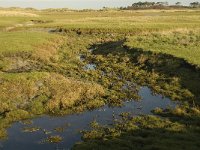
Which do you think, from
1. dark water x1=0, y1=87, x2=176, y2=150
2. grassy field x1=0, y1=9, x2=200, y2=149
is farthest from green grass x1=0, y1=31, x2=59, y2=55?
dark water x1=0, y1=87, x2=176, y2=150

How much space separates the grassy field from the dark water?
761mm

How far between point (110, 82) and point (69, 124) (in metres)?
11.4

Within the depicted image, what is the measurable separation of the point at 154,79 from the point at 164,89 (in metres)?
3.42

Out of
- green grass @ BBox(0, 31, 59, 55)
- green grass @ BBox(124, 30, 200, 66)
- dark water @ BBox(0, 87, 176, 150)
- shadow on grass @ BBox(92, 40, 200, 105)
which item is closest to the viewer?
dark water @ BBox(0, 87, 176, 150)

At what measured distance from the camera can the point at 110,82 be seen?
1400 inches

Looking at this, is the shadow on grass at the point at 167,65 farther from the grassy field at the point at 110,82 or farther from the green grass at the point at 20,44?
the green grass at the point at 20,44

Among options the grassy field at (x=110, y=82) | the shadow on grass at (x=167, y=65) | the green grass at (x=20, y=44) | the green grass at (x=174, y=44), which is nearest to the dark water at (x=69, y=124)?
the grassy field at (x=110, y=82)

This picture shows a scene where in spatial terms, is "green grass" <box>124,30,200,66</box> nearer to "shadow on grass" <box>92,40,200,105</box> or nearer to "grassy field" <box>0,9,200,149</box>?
"grassy field" <box>0,9,200,149</box>

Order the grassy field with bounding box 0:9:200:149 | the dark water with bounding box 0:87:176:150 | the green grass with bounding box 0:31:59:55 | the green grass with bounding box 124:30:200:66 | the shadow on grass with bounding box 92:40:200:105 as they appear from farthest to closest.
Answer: the green grass with bounding box 0:31:59:55
the green grass with bounding box 124:30:200:66
the shadow on grass with bounding box 92:40:200:105
the grassy field with bounding box 0:9:200:149
the dark water with bounding box 0:87:176:150

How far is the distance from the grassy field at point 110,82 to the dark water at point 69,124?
76cm

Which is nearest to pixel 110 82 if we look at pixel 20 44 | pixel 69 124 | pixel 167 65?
pixel 167 65

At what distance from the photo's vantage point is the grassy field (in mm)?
22516

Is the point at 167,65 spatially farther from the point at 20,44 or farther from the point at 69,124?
the point at 20,44

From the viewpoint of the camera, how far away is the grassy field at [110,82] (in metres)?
22.5
